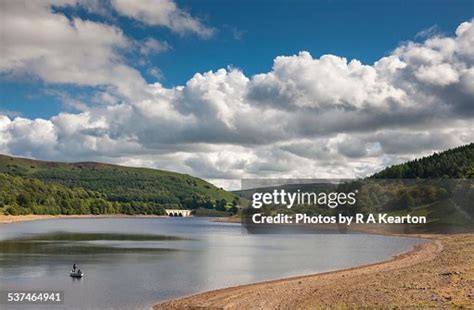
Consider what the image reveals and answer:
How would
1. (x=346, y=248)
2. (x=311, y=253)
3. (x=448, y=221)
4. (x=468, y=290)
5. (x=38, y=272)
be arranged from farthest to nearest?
(x=448, y=221) → (x=346, y=248) → (x=311, y=253) → (x=38, y=272) → (x=468, y=290)

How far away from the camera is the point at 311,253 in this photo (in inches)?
3915

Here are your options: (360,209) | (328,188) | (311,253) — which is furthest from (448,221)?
(311,253)

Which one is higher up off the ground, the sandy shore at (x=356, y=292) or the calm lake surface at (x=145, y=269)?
the sandy shore at (x=356, y=292)

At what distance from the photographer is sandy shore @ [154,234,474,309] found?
40.4 m

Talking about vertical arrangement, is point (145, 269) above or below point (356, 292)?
below

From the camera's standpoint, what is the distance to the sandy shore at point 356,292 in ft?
133

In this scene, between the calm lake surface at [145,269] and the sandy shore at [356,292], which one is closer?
the sandy shore at [356,292]

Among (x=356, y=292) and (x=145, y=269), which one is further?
(x=145, y=269)

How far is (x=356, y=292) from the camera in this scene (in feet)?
152

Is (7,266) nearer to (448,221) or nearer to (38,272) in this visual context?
(38,272)

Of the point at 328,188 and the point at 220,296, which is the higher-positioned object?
the point at 328,188

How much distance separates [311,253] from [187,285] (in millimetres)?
44848

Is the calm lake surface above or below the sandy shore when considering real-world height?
below

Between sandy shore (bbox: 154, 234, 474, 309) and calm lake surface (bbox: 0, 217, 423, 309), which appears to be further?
calm lake surface (bbox: 0, 217, 423, 309)
